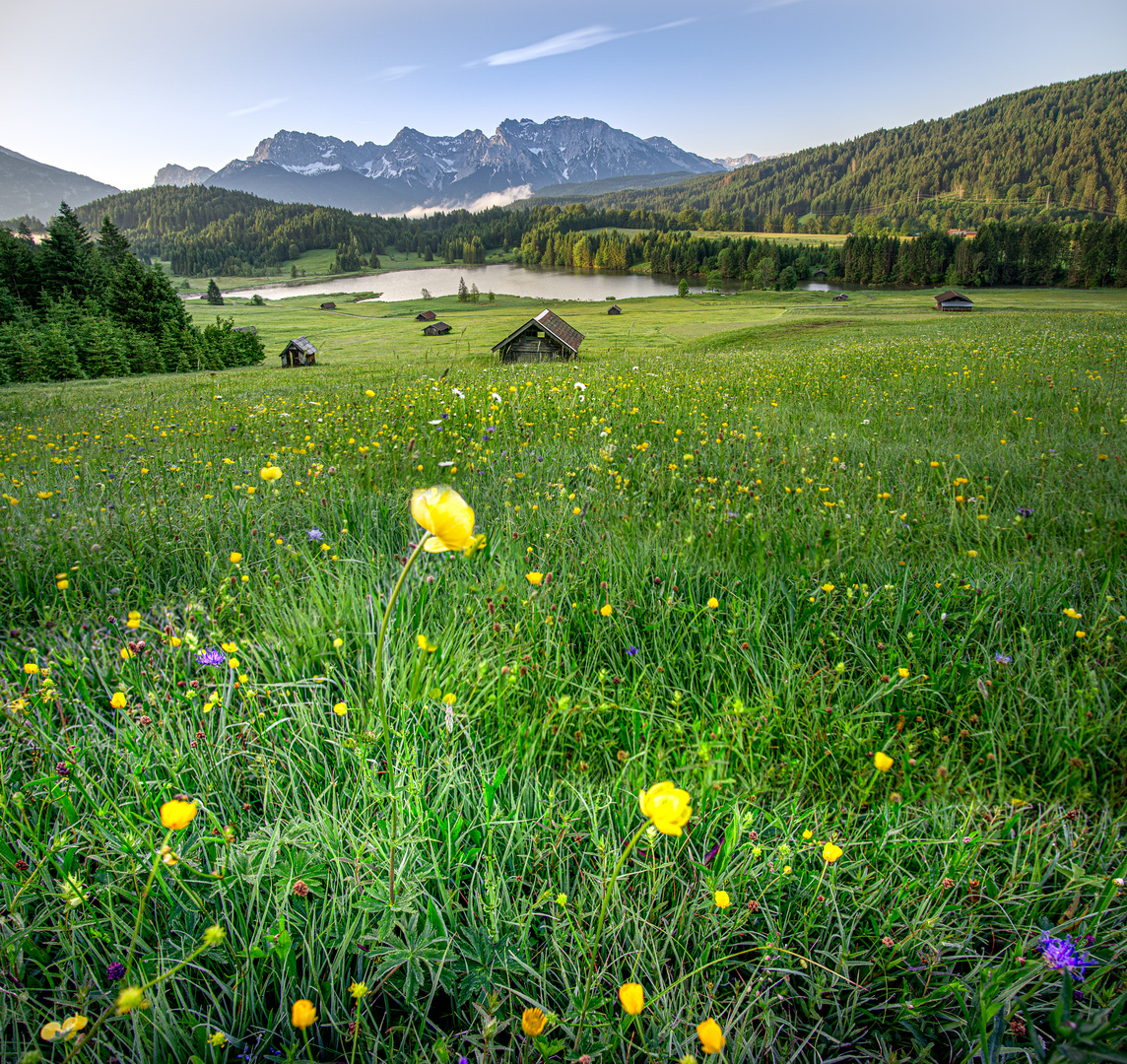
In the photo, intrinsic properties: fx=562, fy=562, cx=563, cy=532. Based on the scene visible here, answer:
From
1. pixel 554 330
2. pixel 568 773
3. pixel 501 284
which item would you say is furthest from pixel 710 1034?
pixel 501 284

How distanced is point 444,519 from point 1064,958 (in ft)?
5.27

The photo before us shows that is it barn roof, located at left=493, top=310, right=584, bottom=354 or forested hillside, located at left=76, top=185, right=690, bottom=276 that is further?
forested hillside, located at left=76, top=185, right=690, bottom=276

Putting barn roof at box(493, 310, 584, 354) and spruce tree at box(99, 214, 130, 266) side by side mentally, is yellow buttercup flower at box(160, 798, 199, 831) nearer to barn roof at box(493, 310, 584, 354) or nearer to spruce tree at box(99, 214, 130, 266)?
barn roof at box(493, 310, 584, 354)

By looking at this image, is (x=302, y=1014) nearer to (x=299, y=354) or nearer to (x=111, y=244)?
(x=299, y=354)

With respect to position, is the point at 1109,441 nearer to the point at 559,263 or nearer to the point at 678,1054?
the point at 678,1054

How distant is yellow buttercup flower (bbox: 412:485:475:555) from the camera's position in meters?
1.14

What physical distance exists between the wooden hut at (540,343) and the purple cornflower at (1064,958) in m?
34.1

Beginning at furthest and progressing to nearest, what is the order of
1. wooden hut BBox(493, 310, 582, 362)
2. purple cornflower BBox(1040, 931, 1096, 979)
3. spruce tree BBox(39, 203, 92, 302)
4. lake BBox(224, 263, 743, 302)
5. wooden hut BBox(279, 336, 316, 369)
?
1. lake BBox(224, 263, 743, 302)
2. wooden hut BBox(279, 336, 316, 369)
3. spruce tree BBox(39, 203, 92, 302)
4. wooden hut BBox(493, 310, 582, 362)
5. purple cornflower BBox(1040, 931, 1096, 979)

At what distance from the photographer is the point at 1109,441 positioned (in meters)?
5.43

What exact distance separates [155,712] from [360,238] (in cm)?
21968

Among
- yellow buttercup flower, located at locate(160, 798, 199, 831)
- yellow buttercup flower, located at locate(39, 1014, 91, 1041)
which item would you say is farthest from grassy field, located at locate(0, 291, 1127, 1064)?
yellow buttercup flower, located at locate(160, 798, 199, 831)

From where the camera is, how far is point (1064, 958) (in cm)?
120

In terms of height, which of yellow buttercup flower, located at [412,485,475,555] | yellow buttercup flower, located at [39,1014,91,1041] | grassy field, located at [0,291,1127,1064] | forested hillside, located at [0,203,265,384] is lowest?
grassy field, located at [0,291,1127,1064]

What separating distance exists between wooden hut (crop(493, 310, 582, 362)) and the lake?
7522 cm
